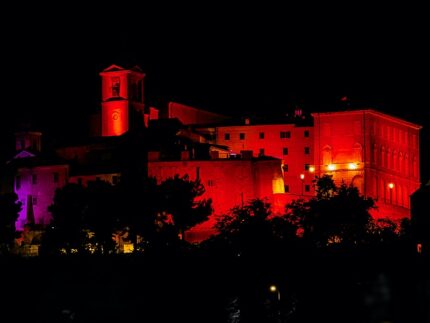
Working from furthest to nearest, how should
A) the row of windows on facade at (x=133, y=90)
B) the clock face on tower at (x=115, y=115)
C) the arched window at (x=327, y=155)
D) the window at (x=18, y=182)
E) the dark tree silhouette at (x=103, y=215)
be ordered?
the row of windows on facade at (x=133, y=90)
the clock face on tower at (x=115, y=115)
the arched window at (x=327, y=155)
the window at (x=18, y=182)
the dark tree silhouette at (x=103, y=215)

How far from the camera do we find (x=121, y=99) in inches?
2980

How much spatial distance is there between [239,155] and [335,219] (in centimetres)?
1803

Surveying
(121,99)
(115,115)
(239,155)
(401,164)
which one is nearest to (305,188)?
(239,155)

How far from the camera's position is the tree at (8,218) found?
192 feet

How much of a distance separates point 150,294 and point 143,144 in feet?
99.1

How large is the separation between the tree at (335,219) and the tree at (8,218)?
18800mm

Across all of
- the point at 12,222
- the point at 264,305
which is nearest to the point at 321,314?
the point at 264,305

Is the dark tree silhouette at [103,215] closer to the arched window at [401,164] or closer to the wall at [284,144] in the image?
the wall at [284,144]

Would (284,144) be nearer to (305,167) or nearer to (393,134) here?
(305,167)

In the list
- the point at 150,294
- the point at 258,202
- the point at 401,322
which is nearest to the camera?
the point at 401,322

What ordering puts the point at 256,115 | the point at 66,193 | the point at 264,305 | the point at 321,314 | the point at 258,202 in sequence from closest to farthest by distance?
the point at 321,314 → the point at 264,305 → the point at 258,202 → the point at 66,193 → the point at 256,115

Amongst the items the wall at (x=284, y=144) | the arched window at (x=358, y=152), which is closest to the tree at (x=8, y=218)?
the wall at (x=284, y=144)

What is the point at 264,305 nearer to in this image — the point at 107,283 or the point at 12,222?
the point at 107,283

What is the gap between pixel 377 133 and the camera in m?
71.3
